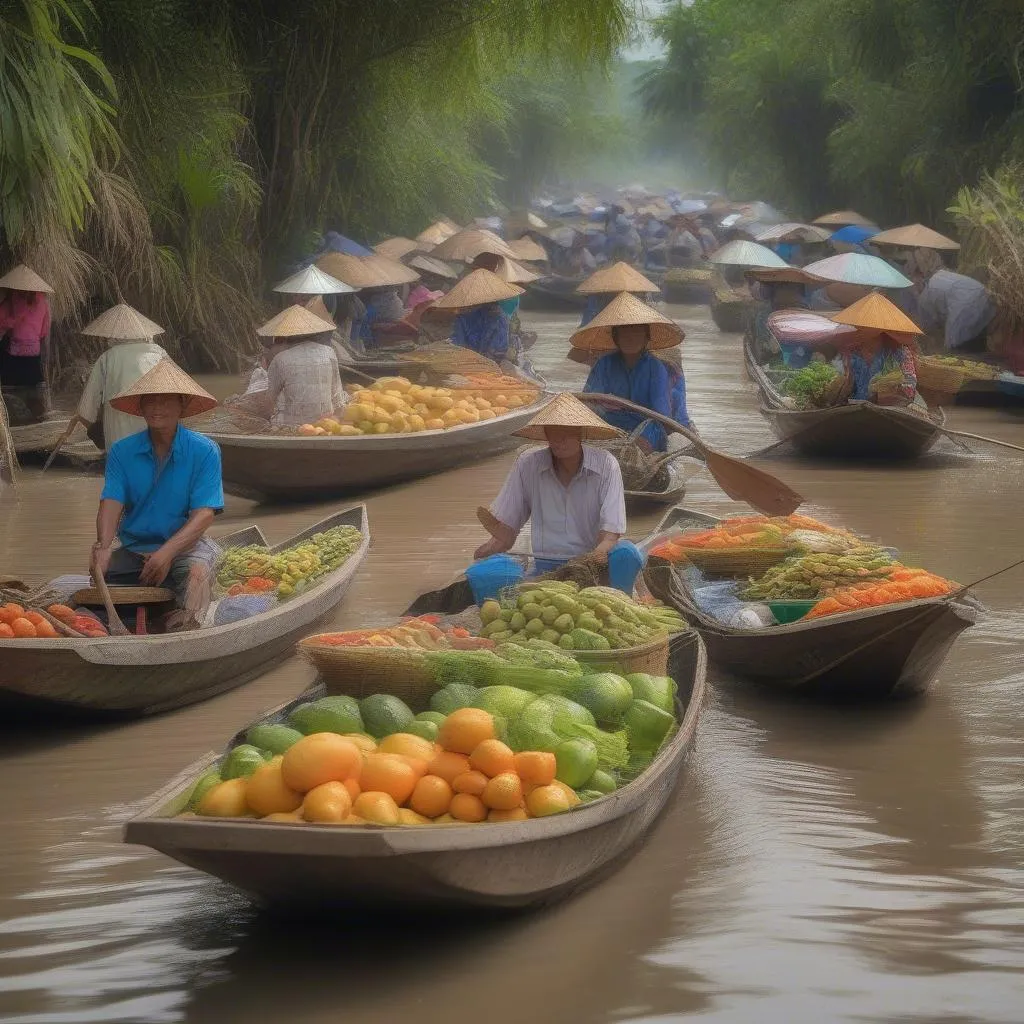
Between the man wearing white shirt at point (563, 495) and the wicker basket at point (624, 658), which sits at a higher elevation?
the man wearing white shirt at point (563, 495)

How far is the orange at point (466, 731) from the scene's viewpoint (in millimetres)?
4121

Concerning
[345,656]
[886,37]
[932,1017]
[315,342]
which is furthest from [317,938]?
[886,37]

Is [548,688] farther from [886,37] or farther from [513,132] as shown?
[513,132]

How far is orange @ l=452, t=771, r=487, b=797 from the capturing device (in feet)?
13.1

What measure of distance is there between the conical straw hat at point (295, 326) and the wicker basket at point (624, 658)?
5.22 metres

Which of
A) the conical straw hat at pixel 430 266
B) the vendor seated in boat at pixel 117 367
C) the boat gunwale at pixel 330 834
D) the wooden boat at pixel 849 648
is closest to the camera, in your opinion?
the boat gunwale at pixel 330 834

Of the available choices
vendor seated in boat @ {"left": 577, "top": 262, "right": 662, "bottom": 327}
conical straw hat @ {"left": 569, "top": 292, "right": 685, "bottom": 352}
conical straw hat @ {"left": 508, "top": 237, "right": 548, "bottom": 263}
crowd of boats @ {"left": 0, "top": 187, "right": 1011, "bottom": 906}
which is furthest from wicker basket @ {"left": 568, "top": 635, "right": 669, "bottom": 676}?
conical straw hat @ {"left": 508, "top": 237, "right": 548, "bottom": 263}

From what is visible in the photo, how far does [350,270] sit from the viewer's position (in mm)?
15594

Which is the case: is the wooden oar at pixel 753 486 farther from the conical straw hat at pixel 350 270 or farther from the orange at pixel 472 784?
the conical straw hat at pixel 350 270

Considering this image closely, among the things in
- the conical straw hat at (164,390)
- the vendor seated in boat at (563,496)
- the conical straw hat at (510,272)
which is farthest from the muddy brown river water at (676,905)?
the conical straw hat at (510,272)

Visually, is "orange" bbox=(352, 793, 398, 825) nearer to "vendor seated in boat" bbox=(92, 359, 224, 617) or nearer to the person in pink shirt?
"vendor seated in boat" bbox=(92, 359, 224, 617)

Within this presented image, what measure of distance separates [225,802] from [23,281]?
8.15 metres

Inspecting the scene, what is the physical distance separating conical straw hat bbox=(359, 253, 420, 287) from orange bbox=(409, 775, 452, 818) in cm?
1216

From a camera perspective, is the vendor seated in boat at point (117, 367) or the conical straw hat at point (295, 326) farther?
the conical straw hat at point (295, 326)
